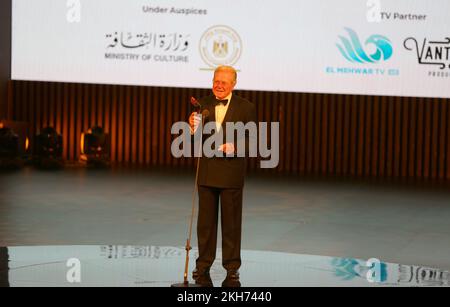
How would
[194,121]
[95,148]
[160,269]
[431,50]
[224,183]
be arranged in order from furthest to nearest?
[95,148]
[431,50]
[160,269]
[224,183]
[194,121]

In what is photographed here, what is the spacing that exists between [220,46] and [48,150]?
3201mm

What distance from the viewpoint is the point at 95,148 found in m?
14.2

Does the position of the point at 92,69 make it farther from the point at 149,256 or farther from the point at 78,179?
the point at 149,256

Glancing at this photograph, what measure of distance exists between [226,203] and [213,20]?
7.95 metres

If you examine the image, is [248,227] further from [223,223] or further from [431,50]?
[431,50]

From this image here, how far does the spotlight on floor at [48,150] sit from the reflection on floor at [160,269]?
7729mm

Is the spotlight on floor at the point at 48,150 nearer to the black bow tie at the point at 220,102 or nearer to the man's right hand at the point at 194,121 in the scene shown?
the black bow tie at the point at 220,102

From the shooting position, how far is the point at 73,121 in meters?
15.4

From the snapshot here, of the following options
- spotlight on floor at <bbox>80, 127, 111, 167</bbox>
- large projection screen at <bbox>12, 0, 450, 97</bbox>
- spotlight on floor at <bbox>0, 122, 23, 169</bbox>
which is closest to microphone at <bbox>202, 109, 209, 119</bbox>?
large projection screen at <bbox>12, 0, 450, 97</bbox>

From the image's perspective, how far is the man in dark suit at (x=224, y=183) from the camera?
4844 millimetres

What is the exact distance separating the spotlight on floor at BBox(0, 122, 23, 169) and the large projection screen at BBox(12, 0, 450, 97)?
93cm

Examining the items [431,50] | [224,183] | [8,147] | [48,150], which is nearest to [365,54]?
[431,50]

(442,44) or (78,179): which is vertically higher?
(442,44)

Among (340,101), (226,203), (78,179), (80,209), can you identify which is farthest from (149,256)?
(340,101)
